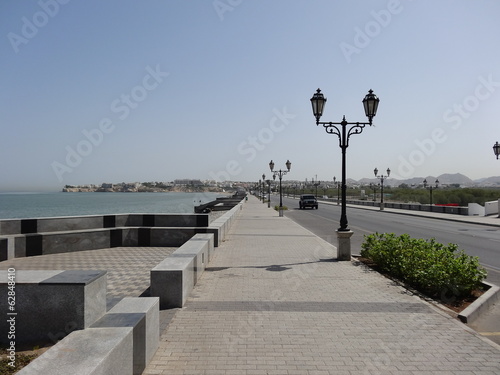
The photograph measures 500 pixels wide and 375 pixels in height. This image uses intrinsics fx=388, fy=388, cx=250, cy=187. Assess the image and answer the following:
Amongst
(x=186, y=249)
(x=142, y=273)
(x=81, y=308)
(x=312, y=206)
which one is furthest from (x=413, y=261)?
(x=312, y=206)

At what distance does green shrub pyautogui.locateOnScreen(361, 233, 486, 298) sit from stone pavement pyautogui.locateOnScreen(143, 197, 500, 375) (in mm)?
536

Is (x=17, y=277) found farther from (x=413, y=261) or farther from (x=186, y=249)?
(x=413, y=261)

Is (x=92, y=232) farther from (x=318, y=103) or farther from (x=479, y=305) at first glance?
(x=479, y=305)

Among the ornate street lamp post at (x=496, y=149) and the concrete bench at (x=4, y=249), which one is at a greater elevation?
the ornate street lamp post at (x=496, y=149)

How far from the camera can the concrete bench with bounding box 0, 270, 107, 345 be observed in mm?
4227

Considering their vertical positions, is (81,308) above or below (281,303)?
above

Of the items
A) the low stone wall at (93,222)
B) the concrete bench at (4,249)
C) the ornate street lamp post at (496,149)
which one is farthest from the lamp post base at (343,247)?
the ornate street lamp post at (496,149)

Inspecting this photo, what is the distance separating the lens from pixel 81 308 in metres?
4.18

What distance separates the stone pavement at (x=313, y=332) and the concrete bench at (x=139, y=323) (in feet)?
0.57

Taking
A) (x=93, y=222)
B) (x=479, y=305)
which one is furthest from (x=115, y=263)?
(x=479, y=305)

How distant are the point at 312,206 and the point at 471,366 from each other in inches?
1725

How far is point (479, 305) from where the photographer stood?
659 cm

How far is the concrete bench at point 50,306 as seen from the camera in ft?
13.9

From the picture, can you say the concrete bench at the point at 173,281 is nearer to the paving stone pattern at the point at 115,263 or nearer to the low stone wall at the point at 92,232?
the paving stone pattern at the point at 115,263
